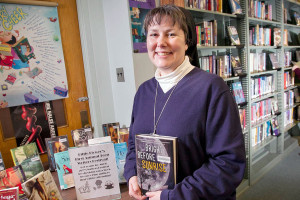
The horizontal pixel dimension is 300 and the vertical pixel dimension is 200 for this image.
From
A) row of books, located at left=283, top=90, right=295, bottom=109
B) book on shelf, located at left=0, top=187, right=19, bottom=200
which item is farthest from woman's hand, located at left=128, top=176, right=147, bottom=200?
row of books, located at left=283, top=90, right=295, bottom=109

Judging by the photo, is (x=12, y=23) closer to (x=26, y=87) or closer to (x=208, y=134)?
(x=26, y=87)

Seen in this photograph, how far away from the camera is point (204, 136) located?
0.88 metres

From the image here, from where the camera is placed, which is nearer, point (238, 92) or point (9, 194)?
point (9, 194)

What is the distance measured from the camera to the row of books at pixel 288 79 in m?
3.67

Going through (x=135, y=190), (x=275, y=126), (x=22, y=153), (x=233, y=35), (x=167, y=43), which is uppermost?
(x=233, y=35)

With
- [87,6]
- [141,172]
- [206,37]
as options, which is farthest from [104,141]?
[206,37]

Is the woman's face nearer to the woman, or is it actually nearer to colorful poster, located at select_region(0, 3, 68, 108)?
the woman

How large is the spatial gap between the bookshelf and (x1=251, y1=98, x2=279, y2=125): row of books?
0.05 metres

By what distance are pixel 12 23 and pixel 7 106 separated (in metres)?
0.60

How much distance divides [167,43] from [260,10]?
2.70 m

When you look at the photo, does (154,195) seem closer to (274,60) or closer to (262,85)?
(262,85)

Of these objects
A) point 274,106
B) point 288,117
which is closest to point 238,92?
point 274,106

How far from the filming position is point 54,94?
177 cm

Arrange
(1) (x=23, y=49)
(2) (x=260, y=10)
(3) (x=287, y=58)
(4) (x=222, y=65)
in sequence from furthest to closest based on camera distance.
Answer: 1. (3) (x=287, y=58)
2. (2) (x=260, y=10)
3. (4) (x=222, y=65)
4. (1) (x=23, y=49)
